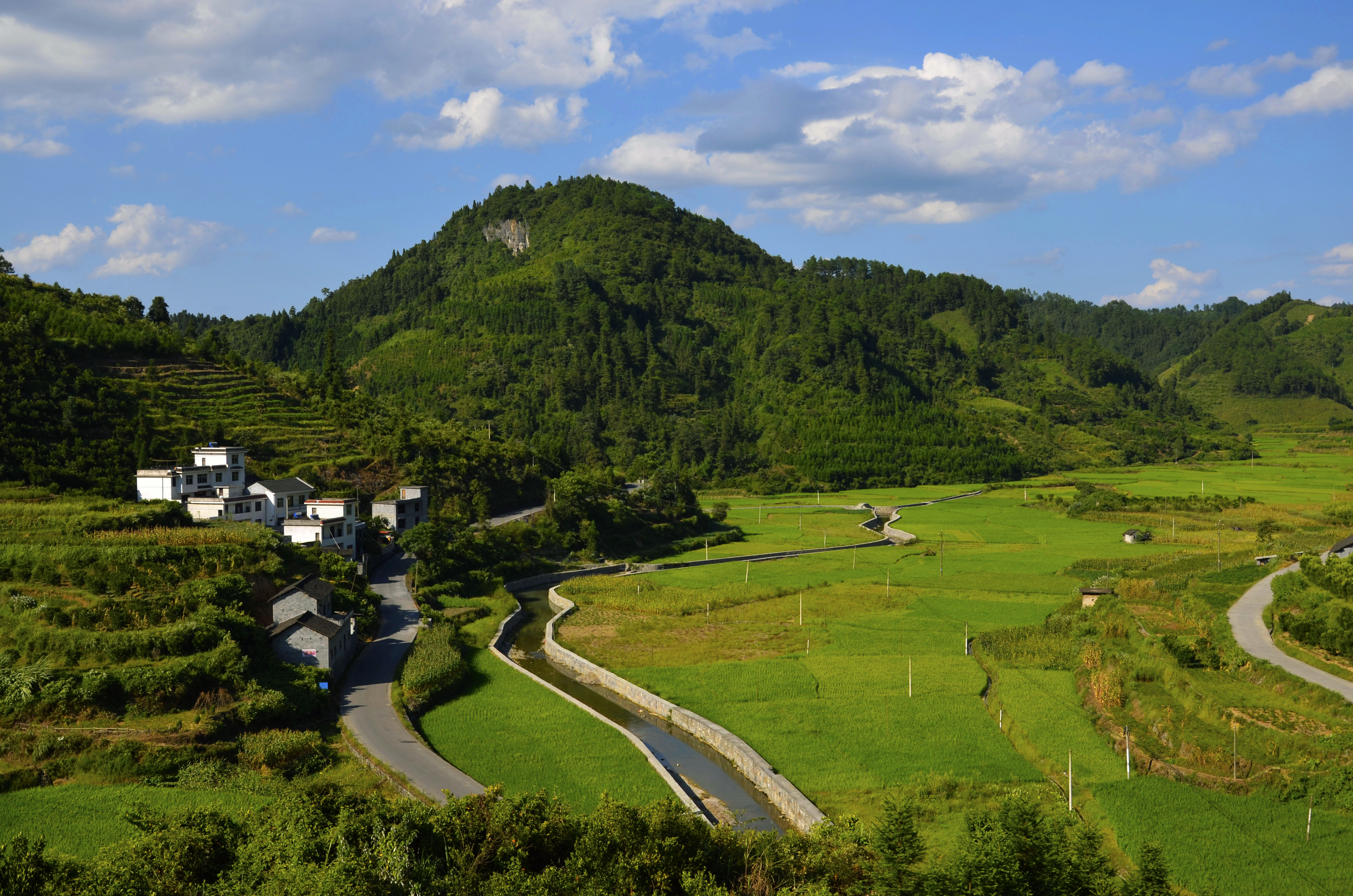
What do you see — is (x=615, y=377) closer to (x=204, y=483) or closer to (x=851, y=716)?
(x=204, y=483)

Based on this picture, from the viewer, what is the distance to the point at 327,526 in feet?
160

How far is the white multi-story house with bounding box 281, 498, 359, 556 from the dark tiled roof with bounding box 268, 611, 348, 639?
13618 millimetres

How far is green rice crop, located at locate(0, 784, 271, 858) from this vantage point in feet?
69.8

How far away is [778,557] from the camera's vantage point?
67938 millimetres

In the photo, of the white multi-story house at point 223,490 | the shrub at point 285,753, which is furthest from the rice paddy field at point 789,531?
the shrub at point 285,753

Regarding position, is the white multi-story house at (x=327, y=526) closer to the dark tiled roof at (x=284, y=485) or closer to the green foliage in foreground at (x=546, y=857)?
the dark tiled roof at (x=284, y=485)

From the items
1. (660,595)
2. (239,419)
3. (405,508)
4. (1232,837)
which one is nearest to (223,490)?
(405,508)

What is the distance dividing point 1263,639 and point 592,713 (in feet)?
78.3

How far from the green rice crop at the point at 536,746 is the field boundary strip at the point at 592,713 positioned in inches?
7.3

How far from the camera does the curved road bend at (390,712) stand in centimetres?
2564

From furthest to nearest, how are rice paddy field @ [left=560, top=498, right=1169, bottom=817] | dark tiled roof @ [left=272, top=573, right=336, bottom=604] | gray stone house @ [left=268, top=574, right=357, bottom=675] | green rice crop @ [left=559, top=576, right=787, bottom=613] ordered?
green rice crop @ [left=559, top=576, right=787, bottom=613], dark tiled roof @ [left=272, top=573, right=336, bottom=604], gray stone house @ [left=268, top=574, right=357, bottom=675], rice paddy field @ [left=560, top=498, right=1169, bottom=817]

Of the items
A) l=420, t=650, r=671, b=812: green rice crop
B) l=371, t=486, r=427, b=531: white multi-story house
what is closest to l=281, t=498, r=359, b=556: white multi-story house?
l=371, t=486, r=427, b=531: white multi-story house

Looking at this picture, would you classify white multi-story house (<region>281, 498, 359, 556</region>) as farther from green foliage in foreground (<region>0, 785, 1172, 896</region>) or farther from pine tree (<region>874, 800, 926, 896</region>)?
pine tree (<region>874, 800, 926, 896</region>)

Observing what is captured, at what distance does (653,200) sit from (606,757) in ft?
595
